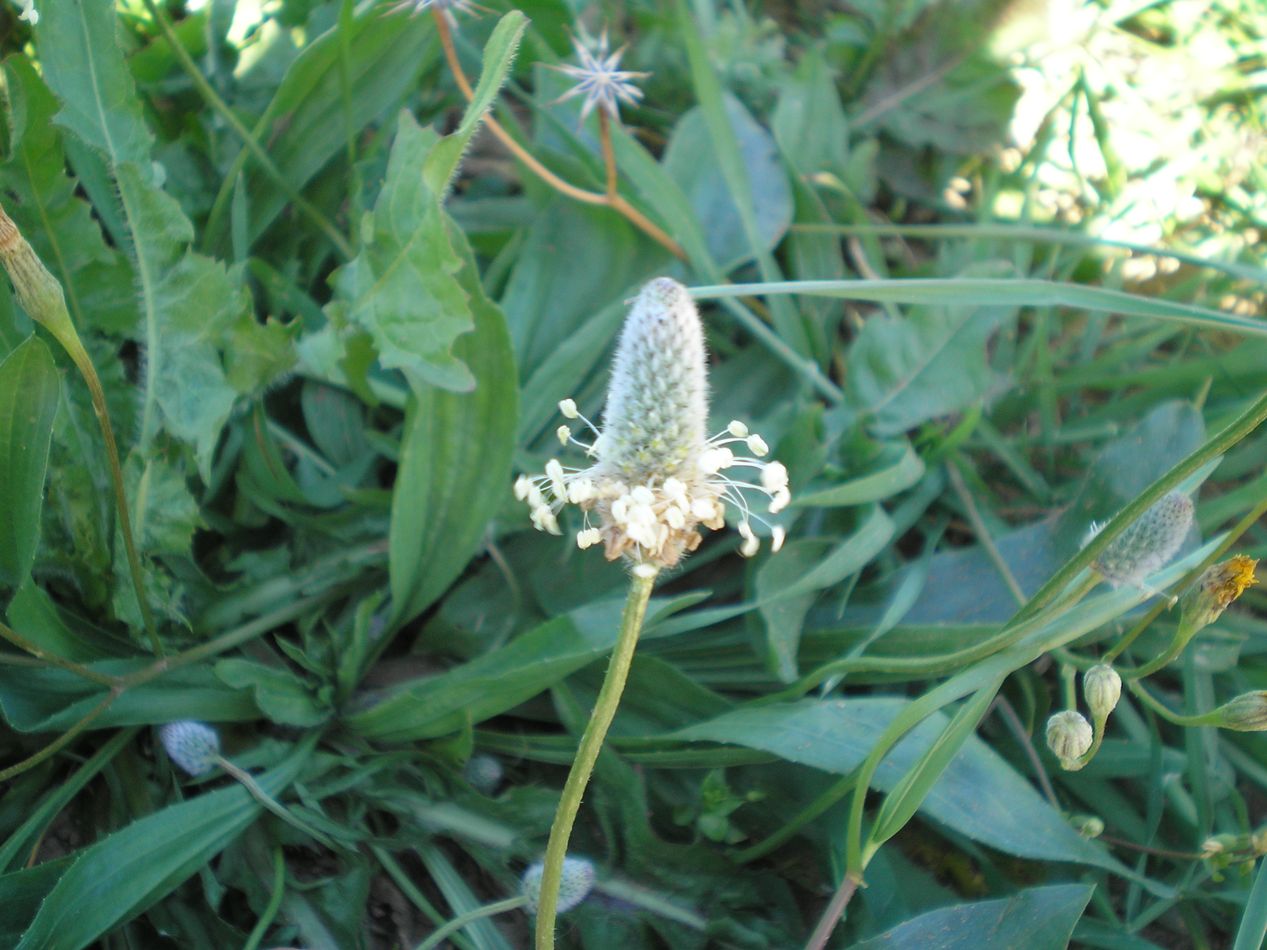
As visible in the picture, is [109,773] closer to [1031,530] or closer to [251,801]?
[251,801]

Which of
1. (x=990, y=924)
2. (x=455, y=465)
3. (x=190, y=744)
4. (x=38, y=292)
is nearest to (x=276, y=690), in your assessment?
(x=190, y=744)

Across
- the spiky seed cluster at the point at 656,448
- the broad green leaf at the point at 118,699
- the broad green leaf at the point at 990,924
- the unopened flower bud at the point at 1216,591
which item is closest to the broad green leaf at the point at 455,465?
the broad green leaf at the point at 118,699

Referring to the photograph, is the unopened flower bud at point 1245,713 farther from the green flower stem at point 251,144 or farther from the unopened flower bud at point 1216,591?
the green flower stem at point 251,144

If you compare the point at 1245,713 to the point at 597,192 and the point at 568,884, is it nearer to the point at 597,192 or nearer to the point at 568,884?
the point at 568,884

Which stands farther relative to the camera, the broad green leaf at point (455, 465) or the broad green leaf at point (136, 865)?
the broad green leaf at point (455, 465)

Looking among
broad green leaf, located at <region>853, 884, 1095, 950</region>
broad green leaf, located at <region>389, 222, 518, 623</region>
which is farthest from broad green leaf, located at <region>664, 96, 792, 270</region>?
broad green leaf, located at <region>853, 884, 1095, 950</region>

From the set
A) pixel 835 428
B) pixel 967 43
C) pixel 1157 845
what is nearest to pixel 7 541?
pixel 835 428
